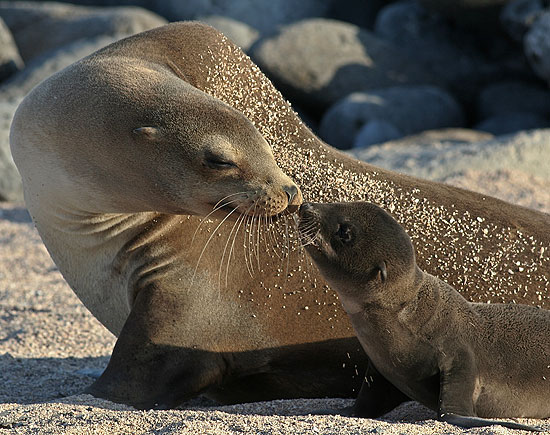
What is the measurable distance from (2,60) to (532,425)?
1677cm

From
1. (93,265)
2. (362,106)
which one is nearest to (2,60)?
(362,106)

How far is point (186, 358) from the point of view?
5.07 m

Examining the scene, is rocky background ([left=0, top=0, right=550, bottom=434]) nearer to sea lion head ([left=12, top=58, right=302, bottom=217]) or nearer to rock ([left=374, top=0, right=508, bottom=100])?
rock ([left=374, top=0, right=508, bottom=100])

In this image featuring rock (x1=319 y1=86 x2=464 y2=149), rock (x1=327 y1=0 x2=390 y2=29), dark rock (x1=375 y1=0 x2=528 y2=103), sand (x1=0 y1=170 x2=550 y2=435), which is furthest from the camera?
rock (x1=327 y1=0 x2=390 y2=29)

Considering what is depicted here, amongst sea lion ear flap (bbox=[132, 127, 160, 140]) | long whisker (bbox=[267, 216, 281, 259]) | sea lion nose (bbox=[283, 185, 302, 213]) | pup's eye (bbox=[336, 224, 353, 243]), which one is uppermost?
sea lion ear flap (bbox=[132, 127, 160, 140])

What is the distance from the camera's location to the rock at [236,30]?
2189cm

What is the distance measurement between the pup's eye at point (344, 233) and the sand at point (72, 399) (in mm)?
850

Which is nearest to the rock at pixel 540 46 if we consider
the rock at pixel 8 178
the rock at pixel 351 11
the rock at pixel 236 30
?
the rock at pixel 236 30

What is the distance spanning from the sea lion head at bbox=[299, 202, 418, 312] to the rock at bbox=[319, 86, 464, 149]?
1390 cm

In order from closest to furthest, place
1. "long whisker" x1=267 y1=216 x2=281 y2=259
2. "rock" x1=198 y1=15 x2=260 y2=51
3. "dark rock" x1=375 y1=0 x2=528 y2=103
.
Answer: "long whisker" x1=267 y1=216 x2=281 y2=259 < "dark rock" x1=375 y1=0 x2=528 y2=103 < "rock" x1=198 y1=15 x2=260 y2=51

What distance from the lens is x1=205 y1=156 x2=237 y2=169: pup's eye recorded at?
179 inches

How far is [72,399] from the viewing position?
4801 mm

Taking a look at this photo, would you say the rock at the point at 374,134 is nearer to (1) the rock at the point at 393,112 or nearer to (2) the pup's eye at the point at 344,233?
(1) the rock at the point at 393,112

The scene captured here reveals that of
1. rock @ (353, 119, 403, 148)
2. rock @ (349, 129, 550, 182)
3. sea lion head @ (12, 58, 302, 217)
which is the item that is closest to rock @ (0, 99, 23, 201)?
rock @ (349, 129, 550, 182)
